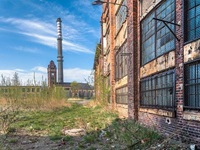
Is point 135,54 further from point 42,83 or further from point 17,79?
point 42,83

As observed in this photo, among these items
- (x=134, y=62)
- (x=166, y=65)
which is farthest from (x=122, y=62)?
(x=166, y=65)

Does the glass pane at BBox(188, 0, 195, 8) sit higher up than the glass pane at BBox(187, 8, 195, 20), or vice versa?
the glass pane at BBox(188, 0, 195, 8)

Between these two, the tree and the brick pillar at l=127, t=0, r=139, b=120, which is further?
the tree

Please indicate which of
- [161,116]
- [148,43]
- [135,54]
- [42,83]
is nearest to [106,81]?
[42,83]

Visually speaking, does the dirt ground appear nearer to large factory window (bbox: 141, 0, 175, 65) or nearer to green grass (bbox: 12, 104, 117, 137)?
green grass (bbox: 12, 104, 117, 137)

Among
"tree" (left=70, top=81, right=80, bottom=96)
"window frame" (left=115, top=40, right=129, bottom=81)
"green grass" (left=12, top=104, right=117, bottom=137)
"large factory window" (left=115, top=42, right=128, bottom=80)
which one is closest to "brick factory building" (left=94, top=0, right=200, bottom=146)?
"window frame" (left=115, top=40, right=129, bottom=81)

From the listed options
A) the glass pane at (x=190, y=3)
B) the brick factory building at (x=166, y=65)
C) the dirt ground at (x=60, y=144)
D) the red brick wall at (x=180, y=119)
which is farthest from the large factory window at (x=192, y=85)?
the glass pane at (x=190, y=3)

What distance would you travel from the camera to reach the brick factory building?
688 cm

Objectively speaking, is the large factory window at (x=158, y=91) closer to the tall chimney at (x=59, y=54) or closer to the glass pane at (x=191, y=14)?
the glass pane at (x=191, y=14)

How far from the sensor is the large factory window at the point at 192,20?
6.80m

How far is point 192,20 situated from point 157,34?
2638mm

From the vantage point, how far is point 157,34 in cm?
964

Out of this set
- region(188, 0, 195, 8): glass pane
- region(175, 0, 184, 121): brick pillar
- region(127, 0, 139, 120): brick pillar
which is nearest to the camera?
region(188, 0, 195, 8): glass pane

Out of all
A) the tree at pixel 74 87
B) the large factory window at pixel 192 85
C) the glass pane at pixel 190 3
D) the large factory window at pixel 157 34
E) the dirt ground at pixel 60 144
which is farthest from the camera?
the tree at pixel 74 87
